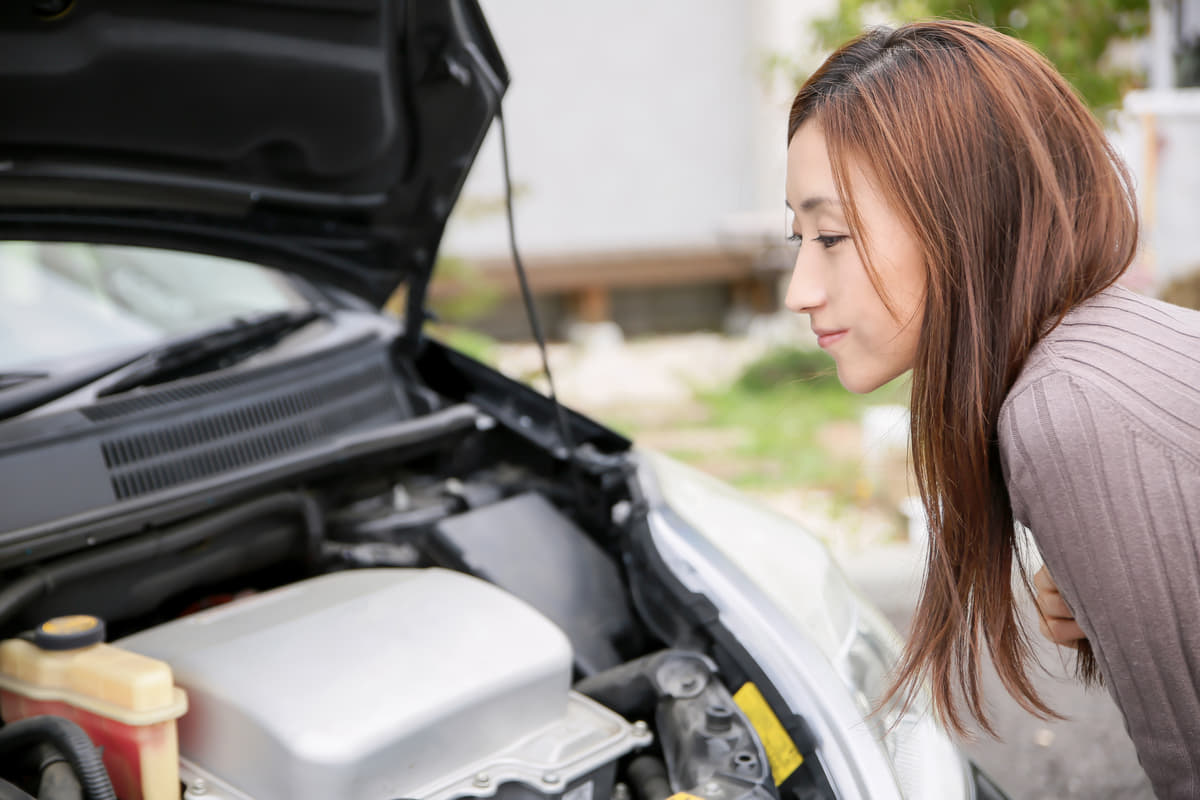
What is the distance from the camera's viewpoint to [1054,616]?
1.36 meters

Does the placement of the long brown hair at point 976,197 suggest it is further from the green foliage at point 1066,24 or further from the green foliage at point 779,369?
the green foliage at point 779,369

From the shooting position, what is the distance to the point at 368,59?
1732 millimetres

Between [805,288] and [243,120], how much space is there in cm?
103

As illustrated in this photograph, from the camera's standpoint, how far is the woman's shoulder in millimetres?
1018

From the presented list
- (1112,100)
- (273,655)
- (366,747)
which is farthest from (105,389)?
(1112,100)

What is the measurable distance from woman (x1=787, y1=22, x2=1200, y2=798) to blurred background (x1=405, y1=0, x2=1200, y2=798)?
3.47 m

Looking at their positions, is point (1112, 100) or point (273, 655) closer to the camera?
point (273, 655)

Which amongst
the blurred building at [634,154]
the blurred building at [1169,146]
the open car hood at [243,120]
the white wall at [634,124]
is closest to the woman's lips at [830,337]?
the open car hood at [243,120]

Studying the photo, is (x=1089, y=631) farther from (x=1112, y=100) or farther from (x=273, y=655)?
(x=1112, y=100)

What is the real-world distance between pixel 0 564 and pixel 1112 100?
13.9 ft

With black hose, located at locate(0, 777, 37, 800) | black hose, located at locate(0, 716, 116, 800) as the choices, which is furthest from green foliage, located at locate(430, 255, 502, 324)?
black hose, located at locate(0, 777, 37, 800)

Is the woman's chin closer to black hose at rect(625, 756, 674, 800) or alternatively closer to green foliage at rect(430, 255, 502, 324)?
black hose at rect(625, 756, 674, 800)

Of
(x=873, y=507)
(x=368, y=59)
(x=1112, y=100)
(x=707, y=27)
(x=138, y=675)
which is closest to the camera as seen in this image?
(x=138, y=675)

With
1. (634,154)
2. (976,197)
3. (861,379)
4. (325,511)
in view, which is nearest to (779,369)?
(634,154)
